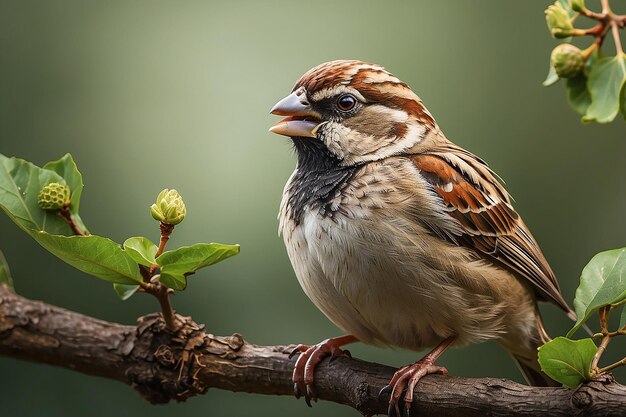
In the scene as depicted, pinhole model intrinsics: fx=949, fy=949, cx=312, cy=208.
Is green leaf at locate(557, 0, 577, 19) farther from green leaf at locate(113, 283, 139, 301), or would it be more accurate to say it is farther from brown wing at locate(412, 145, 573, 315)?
green leaf at locate(113, 283, 139, 301)

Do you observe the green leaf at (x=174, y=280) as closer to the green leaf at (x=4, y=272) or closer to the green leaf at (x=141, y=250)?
the green leaf at (x=141, y=250)

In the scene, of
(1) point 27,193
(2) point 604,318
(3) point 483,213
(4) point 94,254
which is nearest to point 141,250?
(4) point 94,254

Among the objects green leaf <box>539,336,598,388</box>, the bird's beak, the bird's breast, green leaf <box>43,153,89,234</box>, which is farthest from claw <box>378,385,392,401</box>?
green leaf <box>43,153,89,234</box>

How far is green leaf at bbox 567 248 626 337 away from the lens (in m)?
2.39

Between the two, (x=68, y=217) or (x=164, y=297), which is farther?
(x=164, y=297)

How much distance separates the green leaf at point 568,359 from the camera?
2305 millimetres

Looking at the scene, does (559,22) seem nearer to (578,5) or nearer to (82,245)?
(578,5)

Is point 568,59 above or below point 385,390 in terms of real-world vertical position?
above

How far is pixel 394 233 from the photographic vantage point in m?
3.01

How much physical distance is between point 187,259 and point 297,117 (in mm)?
978

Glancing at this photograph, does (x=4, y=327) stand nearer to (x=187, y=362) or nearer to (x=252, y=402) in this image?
(x=187, y=362)

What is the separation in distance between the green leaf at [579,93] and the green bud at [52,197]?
139 centimetres

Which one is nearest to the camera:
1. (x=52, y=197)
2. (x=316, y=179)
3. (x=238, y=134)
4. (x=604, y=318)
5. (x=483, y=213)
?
(x=604, y=318)

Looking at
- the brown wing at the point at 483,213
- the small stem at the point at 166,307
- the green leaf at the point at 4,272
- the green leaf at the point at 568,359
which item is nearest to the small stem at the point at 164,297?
the small stem at the point at 166,307
